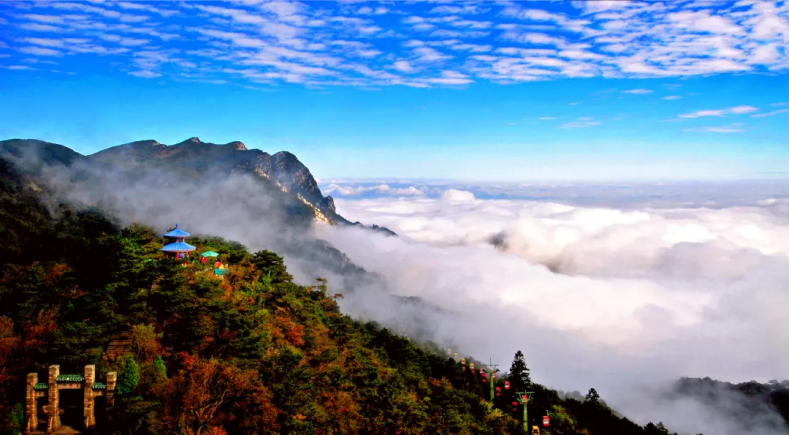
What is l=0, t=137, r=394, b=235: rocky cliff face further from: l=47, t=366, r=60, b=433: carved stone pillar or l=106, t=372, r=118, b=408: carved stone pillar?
l=106, t=372, r=118, b=408: carved stone pillar

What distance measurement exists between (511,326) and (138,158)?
463 feet

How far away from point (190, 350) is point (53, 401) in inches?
294

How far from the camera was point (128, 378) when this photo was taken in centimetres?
2652

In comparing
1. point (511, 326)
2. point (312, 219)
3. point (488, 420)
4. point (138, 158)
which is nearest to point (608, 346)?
point (511, 326)

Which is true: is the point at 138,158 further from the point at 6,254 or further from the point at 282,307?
the point at 282,307

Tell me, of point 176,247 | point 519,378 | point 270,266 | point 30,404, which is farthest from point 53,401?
point 519,378

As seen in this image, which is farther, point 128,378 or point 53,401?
point 128,378

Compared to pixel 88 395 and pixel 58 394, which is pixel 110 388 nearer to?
pixel 88 395

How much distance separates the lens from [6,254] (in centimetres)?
5025

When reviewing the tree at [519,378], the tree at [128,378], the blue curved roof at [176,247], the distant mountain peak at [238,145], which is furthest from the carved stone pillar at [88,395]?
the distant mountain peak at [238,145]

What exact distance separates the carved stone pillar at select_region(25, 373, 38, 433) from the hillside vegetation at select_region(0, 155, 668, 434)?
44 cm

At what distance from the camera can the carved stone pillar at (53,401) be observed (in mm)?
25906

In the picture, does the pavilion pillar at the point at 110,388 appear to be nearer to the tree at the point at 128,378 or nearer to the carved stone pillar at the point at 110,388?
the carved stone pillar at the point at 110,388

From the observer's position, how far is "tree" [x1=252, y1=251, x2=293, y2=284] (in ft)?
177
